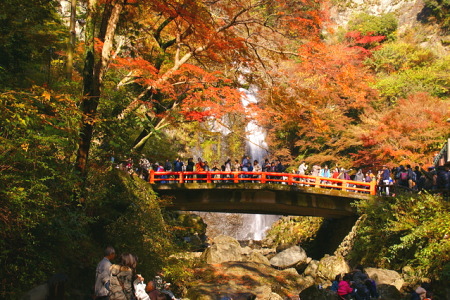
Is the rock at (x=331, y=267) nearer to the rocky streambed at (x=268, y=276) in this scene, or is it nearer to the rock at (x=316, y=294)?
the rocky streambed at (x=268, y=276)

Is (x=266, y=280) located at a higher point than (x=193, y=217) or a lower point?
lower

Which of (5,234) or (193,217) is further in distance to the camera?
(193,217)

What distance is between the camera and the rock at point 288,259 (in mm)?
17750

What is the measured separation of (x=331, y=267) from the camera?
624 inches

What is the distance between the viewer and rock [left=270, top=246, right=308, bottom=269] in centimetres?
1775

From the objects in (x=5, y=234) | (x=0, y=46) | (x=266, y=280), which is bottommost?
(x=266, y=280)

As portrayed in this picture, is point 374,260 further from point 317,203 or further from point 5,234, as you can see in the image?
point 5,234

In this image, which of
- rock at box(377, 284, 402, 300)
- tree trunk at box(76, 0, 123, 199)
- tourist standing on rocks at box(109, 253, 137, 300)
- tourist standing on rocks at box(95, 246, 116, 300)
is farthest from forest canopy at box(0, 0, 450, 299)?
rock at box(377, 284, 402, 300)

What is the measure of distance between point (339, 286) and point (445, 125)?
14983 mm

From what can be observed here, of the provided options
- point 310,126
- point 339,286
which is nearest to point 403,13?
point 310,126

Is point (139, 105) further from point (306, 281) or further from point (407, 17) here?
point (407, 17)

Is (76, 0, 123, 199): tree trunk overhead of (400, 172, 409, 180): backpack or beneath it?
overhead

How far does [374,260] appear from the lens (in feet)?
47.3

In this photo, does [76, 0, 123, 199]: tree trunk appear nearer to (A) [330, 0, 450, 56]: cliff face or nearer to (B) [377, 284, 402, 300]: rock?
(B) [377, 284, 402, 300]: rock
